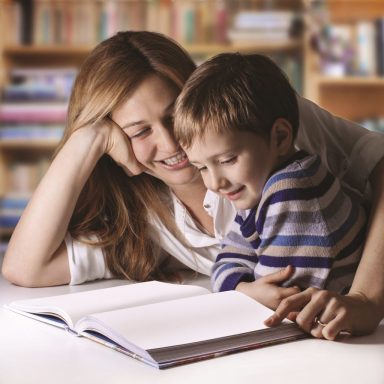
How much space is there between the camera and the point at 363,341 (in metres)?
0.96

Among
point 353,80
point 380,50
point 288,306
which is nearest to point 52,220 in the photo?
point 288,306

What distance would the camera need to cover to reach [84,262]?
4.78ft

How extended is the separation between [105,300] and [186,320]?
0.21 meters

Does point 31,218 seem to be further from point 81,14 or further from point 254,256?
point 81,14

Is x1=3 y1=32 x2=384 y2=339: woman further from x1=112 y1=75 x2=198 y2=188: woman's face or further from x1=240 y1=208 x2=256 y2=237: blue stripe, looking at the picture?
x1=240 y1=208 x2=256 y2=237: blue stripe

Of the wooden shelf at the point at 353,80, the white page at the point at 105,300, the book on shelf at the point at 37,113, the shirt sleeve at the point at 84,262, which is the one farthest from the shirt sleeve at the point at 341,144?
the book on shelf at the point at 37,113

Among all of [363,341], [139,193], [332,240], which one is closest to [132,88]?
[139,193]

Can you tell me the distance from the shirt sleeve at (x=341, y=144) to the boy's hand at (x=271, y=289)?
28cm

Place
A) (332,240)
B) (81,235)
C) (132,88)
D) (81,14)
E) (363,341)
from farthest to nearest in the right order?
(81,14), (81,235), (132,88), (332,240), (363,341)

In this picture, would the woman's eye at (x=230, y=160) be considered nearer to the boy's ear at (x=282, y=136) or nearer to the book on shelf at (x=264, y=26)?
the boy's ear at (x=282, y=136)

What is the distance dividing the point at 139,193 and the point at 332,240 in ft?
1.90

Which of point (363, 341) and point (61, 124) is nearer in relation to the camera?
point (363, 341)

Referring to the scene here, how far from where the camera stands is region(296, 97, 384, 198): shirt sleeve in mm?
1292

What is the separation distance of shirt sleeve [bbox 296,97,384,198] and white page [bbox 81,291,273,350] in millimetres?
360
